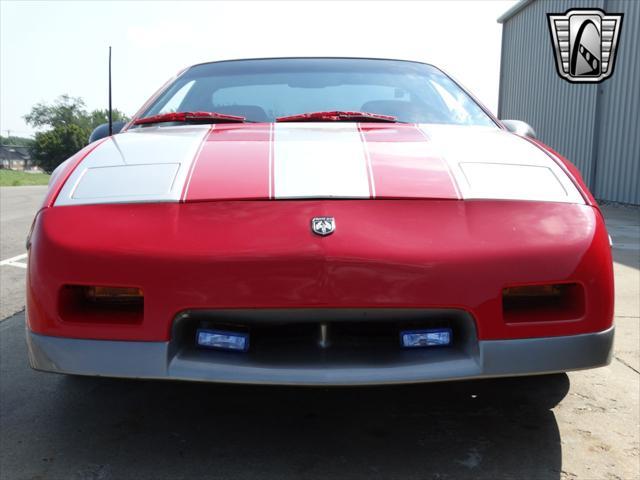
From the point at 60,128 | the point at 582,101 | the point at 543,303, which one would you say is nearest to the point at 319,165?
the point at 543,303

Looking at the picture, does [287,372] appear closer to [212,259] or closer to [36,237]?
[212,259]

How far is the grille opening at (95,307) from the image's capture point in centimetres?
153

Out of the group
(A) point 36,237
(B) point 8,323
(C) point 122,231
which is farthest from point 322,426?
(B) point 8,323

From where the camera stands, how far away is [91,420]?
197cm

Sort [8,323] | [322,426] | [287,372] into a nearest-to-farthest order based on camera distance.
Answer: [287,372], [322,426], [8,323]

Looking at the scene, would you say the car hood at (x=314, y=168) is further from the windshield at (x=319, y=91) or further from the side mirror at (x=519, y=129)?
the windshield at (x=319, y=91)

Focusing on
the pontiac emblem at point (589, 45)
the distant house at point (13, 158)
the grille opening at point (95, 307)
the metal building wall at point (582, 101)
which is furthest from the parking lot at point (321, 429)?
the distant house at point (13, 158)

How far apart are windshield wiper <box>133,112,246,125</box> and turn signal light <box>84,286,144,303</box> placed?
973mm

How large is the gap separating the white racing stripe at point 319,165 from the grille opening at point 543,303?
46cm

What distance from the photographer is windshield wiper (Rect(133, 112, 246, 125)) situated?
2.32 meters

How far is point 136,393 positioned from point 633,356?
82.1 inches

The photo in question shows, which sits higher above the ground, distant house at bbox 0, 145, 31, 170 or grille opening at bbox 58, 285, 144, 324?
grille opening at bbox 58, 285, 144, 324

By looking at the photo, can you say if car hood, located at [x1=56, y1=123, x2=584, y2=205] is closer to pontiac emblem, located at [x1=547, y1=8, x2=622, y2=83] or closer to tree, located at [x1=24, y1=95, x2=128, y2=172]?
pontiac emblem, located at [x1=547, y1=8, x2=622, y2=83]

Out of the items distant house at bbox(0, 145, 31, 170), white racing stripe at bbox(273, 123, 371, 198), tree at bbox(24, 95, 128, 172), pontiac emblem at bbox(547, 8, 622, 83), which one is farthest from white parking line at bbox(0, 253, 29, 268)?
distant house at bbox(0, 145, 31, 170)
